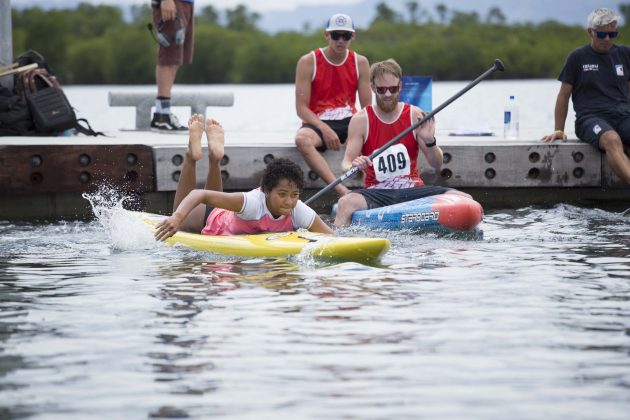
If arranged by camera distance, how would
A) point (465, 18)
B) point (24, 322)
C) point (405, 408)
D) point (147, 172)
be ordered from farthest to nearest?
point (465, 18), point (147, 172), point (24, 322), point (405, 408)

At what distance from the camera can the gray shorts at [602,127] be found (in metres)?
11.7

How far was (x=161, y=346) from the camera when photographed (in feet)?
19.7

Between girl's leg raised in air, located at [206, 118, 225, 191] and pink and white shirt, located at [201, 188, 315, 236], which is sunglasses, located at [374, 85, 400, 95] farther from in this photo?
pink and white shirt, located at [201, 188, 315, 236]

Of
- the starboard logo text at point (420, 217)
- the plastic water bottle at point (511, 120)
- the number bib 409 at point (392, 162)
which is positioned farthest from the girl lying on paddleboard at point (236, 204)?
the plastic water bottle at point (511, 120)

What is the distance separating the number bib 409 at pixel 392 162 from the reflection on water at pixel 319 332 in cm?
73

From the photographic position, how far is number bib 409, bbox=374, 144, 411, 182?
1009 centimetres

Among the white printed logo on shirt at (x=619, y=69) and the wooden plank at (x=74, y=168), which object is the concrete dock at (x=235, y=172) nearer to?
the wooden plank at (x=74, y=168)

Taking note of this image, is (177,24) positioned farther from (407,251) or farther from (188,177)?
(407,251)

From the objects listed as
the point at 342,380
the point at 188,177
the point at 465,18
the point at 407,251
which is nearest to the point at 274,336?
the point at 342,380

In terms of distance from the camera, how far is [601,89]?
38.6 feet

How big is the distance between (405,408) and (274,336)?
53.3 inches

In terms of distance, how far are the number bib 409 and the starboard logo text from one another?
62cm

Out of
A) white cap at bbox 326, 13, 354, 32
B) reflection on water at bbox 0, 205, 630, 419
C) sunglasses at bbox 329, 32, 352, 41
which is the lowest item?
reflection on water at bbox 0, 205, 630, 419

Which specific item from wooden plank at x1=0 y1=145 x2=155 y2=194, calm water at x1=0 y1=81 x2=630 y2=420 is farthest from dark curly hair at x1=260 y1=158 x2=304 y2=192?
wooden plank at x1=0 y1=145 x2=155 y2=194
